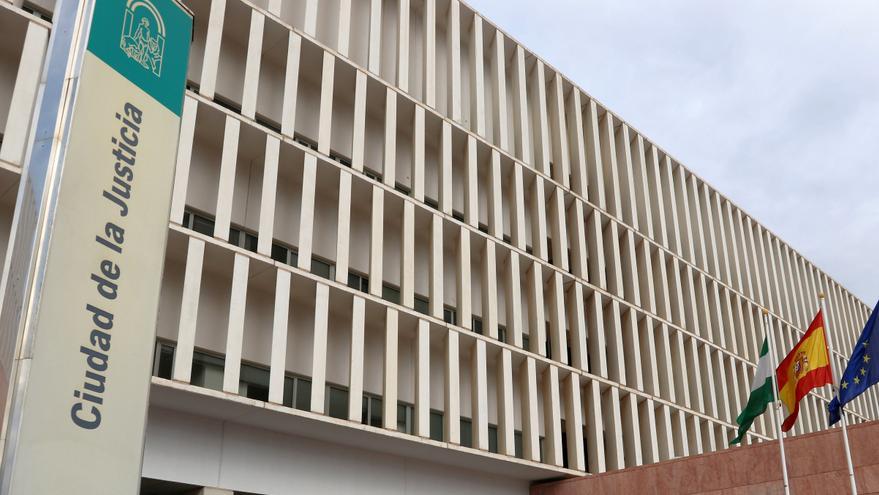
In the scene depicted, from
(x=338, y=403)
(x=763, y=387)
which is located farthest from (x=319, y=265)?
(x=763, y=387)

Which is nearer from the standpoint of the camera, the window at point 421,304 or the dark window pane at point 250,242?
the dark window pane at point 250,242

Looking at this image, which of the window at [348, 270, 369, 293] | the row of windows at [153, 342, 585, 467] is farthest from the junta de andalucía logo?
the window at [348, 270, 369, 293]

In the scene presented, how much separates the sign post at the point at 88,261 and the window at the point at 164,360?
34.7 feet

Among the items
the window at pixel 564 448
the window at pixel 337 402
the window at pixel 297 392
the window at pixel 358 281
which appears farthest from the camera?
the window at pixel 564 448

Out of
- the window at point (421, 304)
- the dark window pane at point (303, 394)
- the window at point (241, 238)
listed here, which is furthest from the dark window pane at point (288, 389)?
the window at point (421, 304)

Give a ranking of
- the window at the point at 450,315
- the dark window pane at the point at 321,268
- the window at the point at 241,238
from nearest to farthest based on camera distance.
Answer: the window at the point at 241,238, the dark window pane at the point at 321,268, the window at the point at 450,315

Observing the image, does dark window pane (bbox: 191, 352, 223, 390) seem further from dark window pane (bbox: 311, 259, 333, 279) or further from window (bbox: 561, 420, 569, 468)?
window (bbox: 561, 420, 569, 468)

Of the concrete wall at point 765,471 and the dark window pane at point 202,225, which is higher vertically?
the dark window pane at point 202,225

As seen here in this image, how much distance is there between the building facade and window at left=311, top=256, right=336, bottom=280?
0.34 feet

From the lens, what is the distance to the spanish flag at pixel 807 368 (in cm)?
1905

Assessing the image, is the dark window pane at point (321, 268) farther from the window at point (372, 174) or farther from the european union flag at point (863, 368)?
the european union flag at point (863, 368)

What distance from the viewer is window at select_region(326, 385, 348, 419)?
22.6m

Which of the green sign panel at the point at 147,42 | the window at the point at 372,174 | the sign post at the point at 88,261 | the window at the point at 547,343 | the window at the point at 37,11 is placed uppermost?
the window at the point at 37,11

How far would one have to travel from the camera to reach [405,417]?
24344mm
